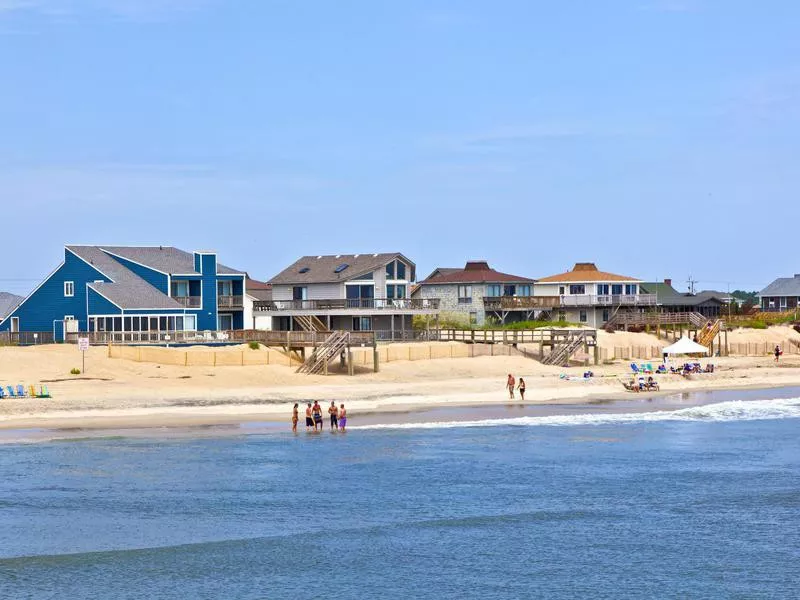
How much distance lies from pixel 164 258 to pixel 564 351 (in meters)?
28.9

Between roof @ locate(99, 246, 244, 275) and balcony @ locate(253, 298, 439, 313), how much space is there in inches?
142

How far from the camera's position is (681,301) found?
11381 centimetres

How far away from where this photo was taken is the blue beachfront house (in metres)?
75.6

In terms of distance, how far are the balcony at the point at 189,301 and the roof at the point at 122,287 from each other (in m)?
1.12

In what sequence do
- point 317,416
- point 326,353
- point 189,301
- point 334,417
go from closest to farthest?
1. point 317,416
2. point 334,417
3. point 326,353
4. point 189,301

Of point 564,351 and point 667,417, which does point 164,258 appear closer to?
point 564,351

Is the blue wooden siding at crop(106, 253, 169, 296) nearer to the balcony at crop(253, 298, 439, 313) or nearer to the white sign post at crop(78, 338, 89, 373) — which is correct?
the balcony at crop(253, 298, 439, 313)

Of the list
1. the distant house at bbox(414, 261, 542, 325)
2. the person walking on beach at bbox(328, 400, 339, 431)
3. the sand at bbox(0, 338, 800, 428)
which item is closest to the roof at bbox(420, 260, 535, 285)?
the distant house at bbox(414, 261, 542, 325)

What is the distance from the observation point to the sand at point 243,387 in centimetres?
5447

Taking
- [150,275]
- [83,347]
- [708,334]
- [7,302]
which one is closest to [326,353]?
[83,347]

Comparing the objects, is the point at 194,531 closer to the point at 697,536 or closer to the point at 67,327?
the point at 697,536

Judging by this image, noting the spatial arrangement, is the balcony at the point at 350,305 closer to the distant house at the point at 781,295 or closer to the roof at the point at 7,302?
the roof at the point at 7,302

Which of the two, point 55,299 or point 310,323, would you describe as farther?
point 310,323

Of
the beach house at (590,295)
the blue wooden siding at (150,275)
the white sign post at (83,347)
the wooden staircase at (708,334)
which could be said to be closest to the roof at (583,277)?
the beach house at (590,295)
